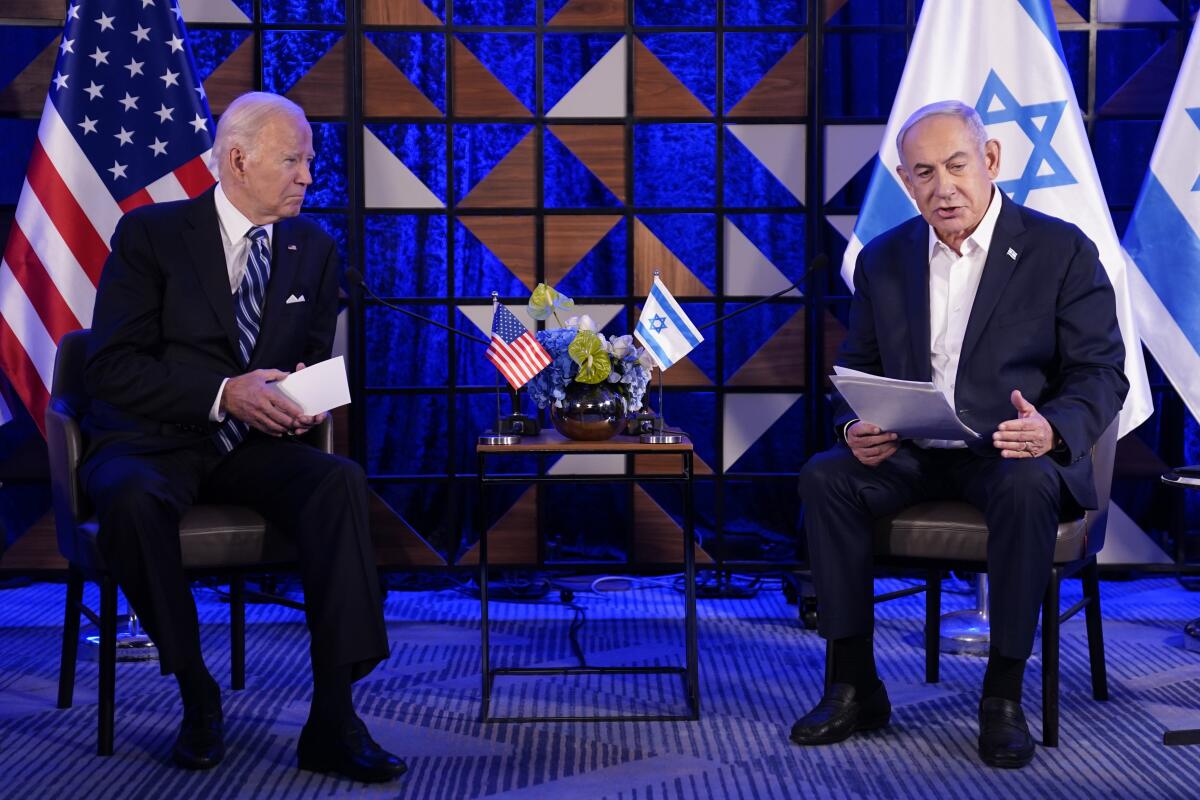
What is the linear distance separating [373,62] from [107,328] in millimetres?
2007

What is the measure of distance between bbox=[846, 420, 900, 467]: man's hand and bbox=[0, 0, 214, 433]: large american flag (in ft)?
7.66

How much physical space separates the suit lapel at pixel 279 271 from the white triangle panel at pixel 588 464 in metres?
1.76

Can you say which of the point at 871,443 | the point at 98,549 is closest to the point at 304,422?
the point at 98,549

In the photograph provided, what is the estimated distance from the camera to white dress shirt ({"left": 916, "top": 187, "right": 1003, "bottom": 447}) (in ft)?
10.5

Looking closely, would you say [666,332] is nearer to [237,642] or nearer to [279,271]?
[279,271]

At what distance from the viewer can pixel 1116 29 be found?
4.78m

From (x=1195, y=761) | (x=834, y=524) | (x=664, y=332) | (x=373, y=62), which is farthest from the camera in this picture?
(x=373, y=62)

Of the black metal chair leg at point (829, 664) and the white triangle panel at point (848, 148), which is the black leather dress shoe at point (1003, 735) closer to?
the black metal chair leg at point (829, 664)

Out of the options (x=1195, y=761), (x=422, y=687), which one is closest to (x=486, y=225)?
(x=422, y=687)

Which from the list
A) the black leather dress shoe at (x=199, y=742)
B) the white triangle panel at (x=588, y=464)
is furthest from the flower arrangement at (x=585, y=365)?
the white triangle panel at (x=588, y=464)

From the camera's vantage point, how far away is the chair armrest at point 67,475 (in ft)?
9.78

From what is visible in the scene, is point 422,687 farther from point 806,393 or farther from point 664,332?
point 806,393

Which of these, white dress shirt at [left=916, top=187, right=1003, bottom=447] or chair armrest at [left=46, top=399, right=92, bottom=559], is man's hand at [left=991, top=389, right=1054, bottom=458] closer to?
white dress shirt at [left=916, top=187, right=1003, bottom=447]

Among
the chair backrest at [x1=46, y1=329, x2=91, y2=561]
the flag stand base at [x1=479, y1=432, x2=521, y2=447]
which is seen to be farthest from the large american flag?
the flag stand base at [x1=479, y1=432, x2=521, y2=447]
